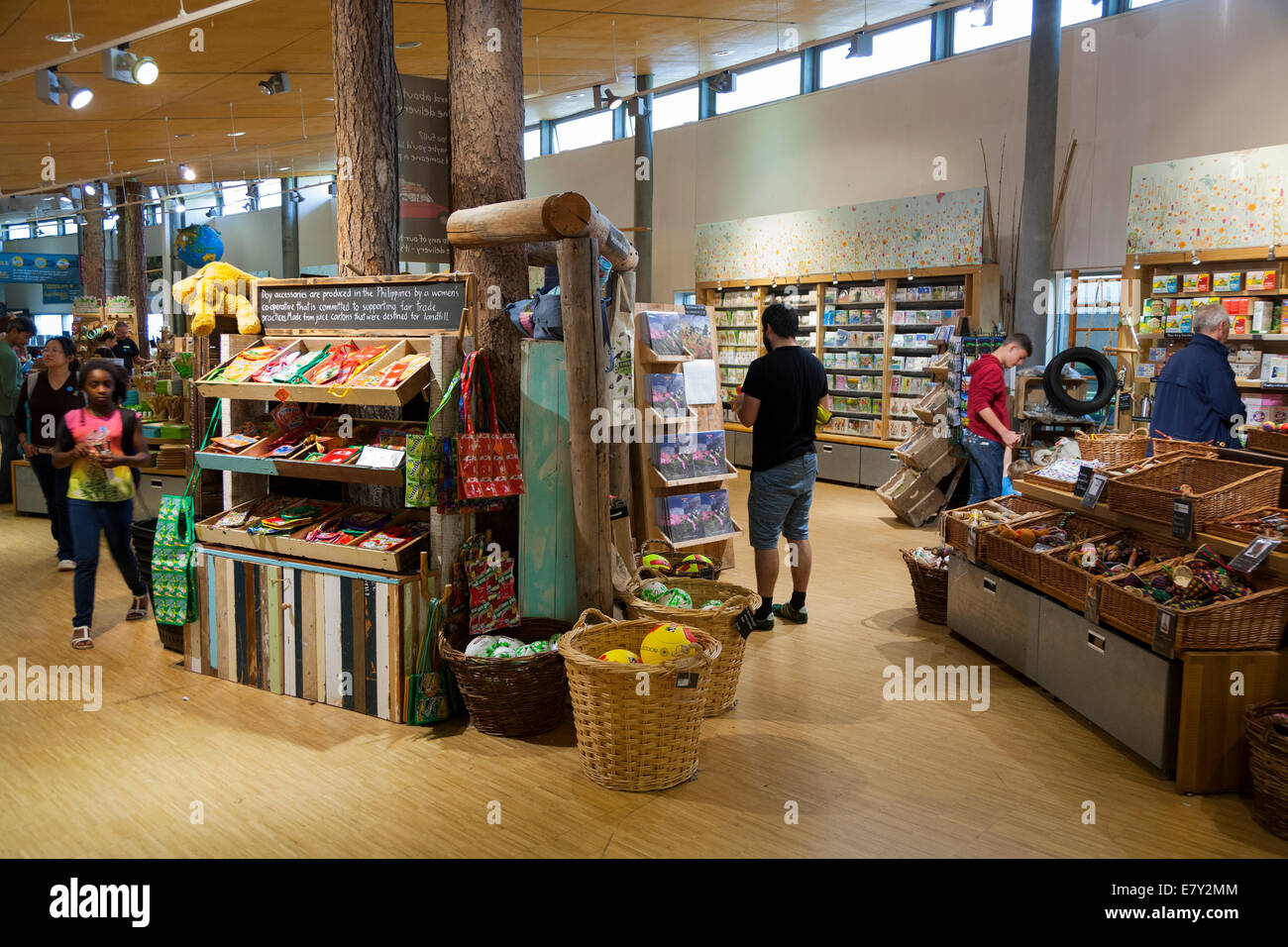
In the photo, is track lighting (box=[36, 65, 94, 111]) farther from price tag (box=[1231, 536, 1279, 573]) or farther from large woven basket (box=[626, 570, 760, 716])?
price tag (box=[1231, 536, 1279, 573])

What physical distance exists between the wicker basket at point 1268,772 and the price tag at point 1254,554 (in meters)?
0.48

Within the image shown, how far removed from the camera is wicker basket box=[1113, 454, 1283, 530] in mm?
3609

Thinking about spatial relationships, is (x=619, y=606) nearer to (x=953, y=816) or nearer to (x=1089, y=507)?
(x=953, y=816)

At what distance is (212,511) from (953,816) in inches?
146

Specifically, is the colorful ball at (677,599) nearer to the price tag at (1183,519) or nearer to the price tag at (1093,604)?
the price tag at (1093,604)

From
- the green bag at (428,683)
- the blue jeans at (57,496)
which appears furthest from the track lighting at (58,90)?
the green bag at (428,683)

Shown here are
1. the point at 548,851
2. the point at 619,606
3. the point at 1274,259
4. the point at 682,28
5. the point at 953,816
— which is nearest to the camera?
the point at 548,851

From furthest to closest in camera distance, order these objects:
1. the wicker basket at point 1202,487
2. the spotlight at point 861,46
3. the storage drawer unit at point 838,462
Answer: the storage drawer unit at point 838,462, the spotlight at point 861,46, the wicker basket at point 1202,487

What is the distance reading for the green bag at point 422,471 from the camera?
3789mm

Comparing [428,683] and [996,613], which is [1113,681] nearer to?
[996,613]

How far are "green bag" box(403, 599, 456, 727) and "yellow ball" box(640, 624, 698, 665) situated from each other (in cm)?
91

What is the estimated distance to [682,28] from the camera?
34.2 ft

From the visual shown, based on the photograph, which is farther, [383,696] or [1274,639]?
[383,696]
